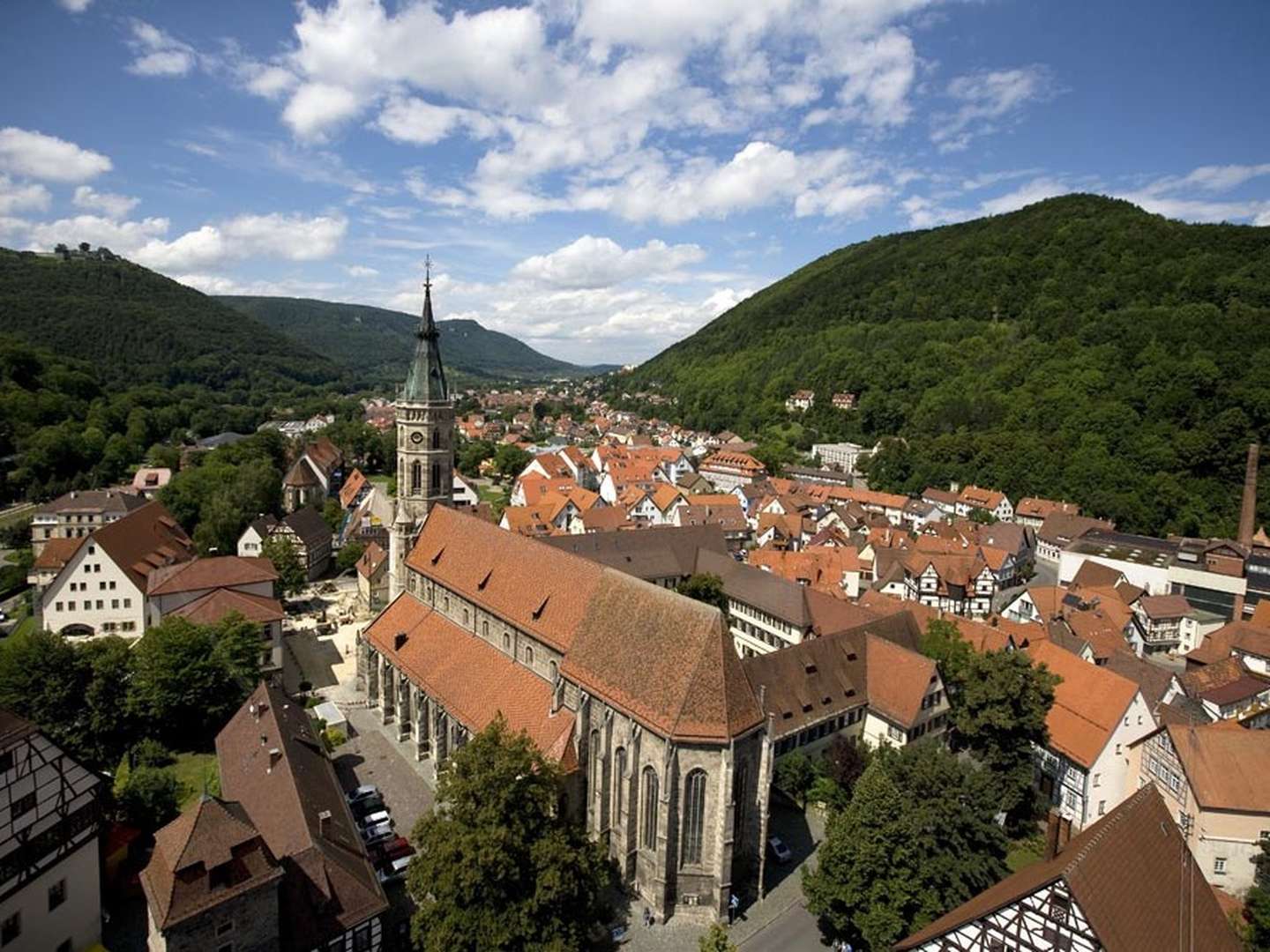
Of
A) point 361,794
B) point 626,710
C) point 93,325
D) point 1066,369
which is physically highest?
point 93,325

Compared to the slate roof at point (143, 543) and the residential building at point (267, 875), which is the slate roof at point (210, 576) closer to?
the slate roof at point (143, 543)

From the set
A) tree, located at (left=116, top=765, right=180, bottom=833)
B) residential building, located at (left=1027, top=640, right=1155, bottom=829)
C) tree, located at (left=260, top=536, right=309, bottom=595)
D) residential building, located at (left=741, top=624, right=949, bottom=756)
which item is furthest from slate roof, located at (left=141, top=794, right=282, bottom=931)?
tree, located at (left=260, top=536, right=309, bottom=595)

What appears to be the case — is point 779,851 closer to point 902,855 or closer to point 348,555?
point 902,855

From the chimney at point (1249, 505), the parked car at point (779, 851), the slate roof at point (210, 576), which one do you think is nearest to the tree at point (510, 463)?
the slate roof at point (210, 576)

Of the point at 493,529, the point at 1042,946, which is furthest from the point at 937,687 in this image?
the point at 493,529

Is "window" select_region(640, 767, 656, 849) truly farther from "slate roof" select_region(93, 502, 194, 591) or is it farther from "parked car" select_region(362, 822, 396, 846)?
"slate roof" select_region(93, 502, 194, 591)

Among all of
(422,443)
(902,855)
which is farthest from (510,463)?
(902,855)

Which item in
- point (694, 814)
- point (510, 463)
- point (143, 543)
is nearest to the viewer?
point (694, 814)

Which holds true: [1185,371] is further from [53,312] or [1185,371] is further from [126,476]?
[53,312]
